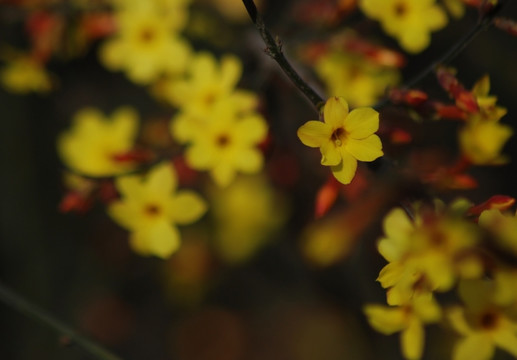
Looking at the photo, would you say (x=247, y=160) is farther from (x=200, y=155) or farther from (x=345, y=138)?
(x=345, y=138)

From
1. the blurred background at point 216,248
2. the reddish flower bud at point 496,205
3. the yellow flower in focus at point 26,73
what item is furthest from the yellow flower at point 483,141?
the yellow flower in focus at point 26,73

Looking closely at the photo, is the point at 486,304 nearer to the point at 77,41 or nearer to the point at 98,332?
the point at 77,41

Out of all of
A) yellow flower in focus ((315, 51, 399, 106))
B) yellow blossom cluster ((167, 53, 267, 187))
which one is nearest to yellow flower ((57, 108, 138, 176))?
yellow blossom cluster ((167, 53, 267, 187))

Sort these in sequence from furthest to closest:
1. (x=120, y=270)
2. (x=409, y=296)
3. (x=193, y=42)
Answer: (x=120, y=270)
(x=193, y=42)
(x=409, y=296)

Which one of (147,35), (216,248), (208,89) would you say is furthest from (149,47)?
(216,248)

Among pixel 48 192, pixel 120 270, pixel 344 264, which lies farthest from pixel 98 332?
pixel 344 264
